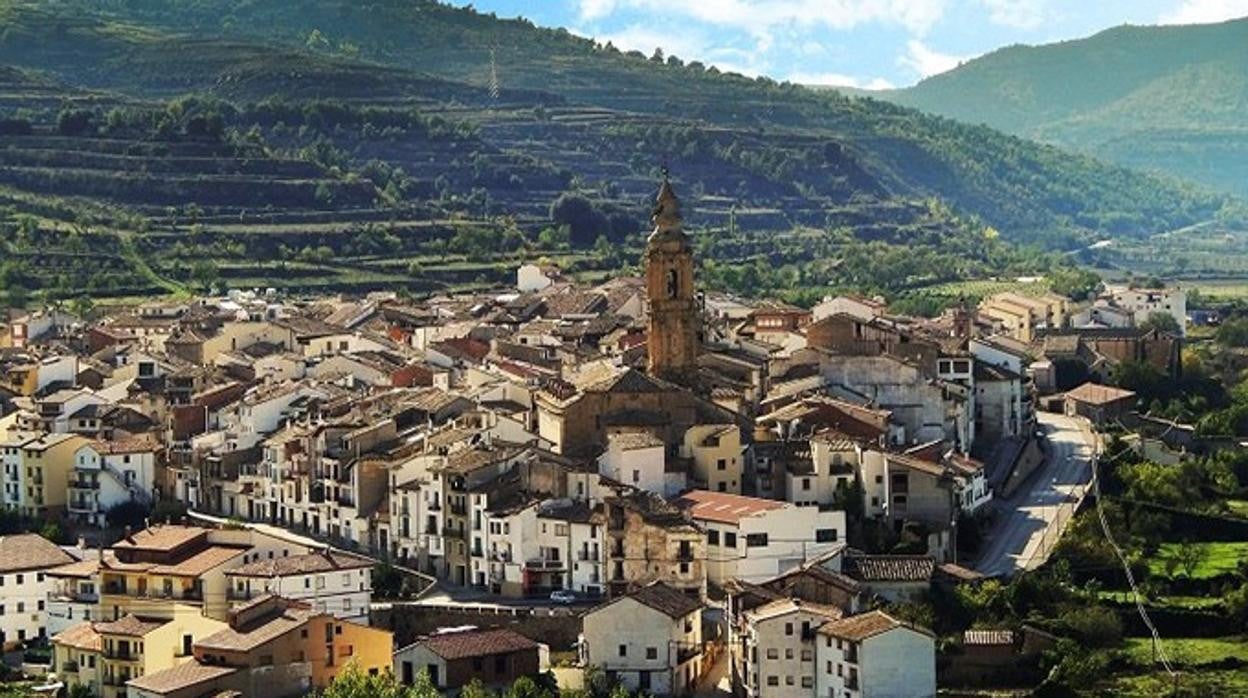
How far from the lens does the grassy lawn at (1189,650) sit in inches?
1713

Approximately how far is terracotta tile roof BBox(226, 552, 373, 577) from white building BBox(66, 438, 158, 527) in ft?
30.1

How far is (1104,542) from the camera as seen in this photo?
48562 mm

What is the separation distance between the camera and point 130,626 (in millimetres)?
41750

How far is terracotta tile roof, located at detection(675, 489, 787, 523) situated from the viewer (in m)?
44.1

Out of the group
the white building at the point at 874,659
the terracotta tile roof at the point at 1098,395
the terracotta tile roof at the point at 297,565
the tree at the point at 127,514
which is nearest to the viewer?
the white building at the point at 874,659

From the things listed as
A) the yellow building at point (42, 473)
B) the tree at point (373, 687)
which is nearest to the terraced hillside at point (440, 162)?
the yellow building at point (42, 473)

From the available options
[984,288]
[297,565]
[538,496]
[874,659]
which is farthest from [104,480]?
[984,288]

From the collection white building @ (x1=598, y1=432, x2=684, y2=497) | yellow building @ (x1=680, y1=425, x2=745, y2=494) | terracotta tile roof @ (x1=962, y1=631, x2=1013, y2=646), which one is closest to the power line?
terracotta tile roof @ (x1=962, y1=631, x2=1013, y2=646)

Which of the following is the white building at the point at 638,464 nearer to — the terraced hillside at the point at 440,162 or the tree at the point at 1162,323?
the tree at the point at 1162,323

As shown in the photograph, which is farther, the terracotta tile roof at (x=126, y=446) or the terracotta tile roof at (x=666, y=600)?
the terracotta tile roof at (x=126, y=446)

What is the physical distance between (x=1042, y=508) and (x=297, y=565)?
1571cm

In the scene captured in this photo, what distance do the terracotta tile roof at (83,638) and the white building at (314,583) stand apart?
7.34 feet

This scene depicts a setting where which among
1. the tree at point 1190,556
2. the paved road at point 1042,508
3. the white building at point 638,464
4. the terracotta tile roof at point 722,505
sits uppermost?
the white building at point 638,464

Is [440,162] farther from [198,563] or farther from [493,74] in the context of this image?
[198,563]
